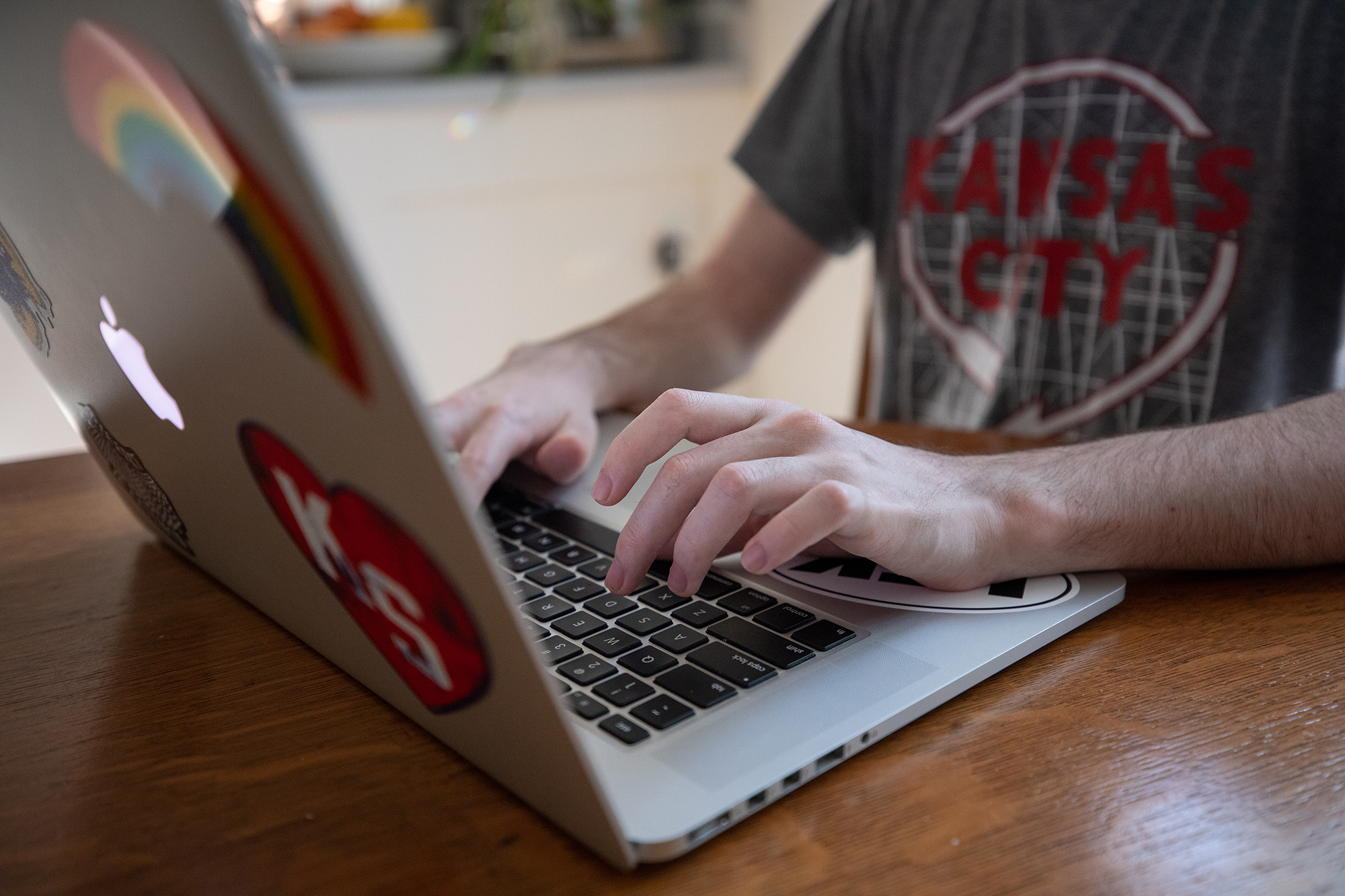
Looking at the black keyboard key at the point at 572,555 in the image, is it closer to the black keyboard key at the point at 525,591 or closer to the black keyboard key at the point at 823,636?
the black keyboard key at the point at 525,591

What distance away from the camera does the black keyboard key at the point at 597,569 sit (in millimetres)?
536

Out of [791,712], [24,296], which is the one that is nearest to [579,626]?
[791,712]

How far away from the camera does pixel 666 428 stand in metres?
0.55

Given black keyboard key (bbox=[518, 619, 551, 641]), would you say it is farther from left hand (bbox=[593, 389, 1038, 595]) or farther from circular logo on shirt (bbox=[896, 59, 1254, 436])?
circular logo on shirt (bbox=[896, 59, 1254, 436])

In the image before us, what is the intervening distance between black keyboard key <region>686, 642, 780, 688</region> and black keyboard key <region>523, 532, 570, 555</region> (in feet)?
0.55

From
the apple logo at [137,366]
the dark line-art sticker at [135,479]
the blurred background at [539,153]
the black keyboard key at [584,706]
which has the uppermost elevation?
the apple logo at [137,366]

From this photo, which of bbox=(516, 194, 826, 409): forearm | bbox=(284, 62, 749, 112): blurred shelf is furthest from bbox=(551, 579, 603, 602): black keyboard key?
bbox=(284, 62, 749, 112): blurred shelf

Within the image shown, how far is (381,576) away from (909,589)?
28 centimetres

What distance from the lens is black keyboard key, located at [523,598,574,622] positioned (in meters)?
0.49

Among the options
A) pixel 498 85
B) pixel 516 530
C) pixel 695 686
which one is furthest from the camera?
pixel 498 85

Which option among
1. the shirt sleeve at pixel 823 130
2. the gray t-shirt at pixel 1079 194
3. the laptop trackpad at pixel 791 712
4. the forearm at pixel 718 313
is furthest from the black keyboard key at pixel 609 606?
the shirt sleeve at pixel 823 130

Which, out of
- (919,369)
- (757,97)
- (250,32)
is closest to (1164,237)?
(919,369)

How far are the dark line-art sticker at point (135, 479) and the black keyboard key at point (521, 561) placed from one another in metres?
0.18

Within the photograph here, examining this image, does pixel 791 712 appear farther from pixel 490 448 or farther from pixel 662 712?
pixel 490 448
